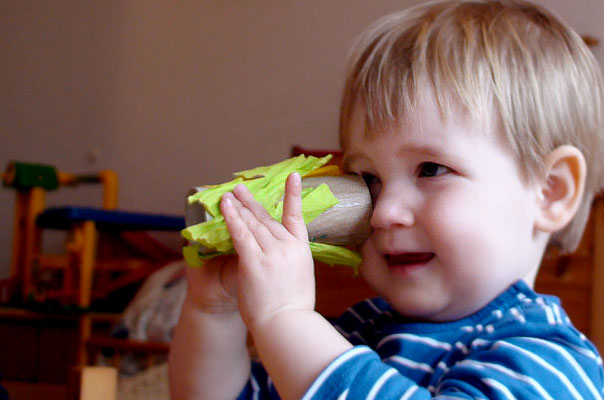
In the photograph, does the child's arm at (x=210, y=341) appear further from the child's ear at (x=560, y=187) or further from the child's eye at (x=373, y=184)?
the child's ear at (x=560, y=187)

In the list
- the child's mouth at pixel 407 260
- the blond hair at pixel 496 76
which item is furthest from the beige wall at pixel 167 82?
the child's mouth at pixel 407 260

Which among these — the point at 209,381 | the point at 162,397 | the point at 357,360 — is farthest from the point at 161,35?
the point at 357,360

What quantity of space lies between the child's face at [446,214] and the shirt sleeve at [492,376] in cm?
7

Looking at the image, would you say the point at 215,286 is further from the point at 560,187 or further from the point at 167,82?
the point at 167,82

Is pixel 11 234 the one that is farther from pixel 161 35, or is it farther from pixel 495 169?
pixel 495 169

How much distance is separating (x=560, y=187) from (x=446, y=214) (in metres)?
0.14

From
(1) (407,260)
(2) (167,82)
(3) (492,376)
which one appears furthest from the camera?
(2) (167,82)

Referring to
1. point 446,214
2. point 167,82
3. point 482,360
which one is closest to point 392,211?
point 446,214

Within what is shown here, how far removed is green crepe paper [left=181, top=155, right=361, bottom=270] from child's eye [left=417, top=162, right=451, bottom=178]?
9 cm

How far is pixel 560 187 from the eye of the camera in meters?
0.61

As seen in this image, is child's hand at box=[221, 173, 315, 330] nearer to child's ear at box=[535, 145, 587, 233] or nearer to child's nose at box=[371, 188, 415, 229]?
child's nose at box=[371, 188, 415, 229]

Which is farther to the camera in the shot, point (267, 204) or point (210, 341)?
point (210, 341)

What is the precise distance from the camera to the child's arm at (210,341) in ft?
2.12

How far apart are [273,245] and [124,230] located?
1.78 m
